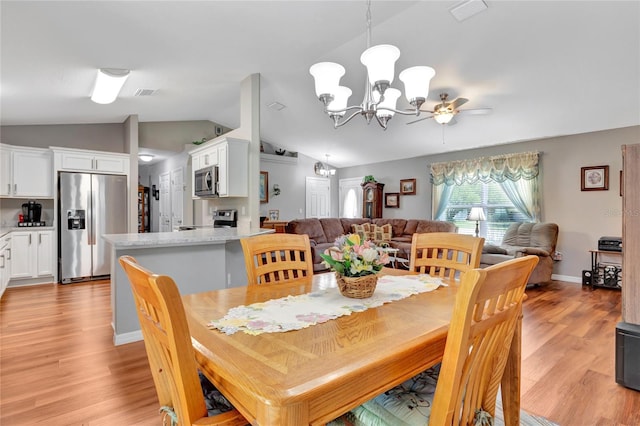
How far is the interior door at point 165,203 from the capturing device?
789 cm

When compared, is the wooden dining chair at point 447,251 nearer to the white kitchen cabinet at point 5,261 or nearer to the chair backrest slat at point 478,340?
the chair backrest slat at point 478,340

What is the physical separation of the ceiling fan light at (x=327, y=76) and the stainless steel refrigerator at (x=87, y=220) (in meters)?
4.60

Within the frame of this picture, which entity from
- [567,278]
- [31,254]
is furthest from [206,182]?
[567,278]

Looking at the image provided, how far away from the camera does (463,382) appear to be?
0.92 metres

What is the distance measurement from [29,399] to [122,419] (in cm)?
69

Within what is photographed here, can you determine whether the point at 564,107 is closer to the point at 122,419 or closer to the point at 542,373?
the point at 542,373

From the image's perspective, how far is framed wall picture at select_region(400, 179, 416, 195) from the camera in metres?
7.40

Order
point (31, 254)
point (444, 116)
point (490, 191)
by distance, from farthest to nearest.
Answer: point (490, 191) → point (31, 254) → point (444, 116)

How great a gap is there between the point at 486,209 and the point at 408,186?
5.82ft

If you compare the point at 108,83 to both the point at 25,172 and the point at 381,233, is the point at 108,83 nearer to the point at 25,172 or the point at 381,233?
the point at 25,172

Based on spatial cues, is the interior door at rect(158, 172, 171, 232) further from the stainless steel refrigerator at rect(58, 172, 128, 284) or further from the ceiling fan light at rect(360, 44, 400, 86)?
the ceiling fan light at rect(360, 44, 400, 86)

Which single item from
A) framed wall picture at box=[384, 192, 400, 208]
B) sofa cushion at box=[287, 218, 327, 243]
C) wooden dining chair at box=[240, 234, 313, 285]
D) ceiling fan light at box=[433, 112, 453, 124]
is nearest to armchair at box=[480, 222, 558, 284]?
ceiling fan light at box=[433, 112, 453, 124]

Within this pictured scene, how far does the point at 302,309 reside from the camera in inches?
51.9

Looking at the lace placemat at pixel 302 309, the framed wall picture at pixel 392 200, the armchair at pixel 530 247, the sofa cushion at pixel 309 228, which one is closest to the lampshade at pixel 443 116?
the armchair at pixel 530 247
